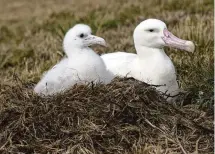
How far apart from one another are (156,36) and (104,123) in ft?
3.44

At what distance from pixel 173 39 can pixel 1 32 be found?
22.9 ft

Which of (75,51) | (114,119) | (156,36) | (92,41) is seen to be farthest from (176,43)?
(114,119)

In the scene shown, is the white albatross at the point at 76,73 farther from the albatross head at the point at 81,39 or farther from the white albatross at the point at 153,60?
the white albatross at the point at 153,60

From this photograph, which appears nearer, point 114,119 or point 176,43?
point 114,119

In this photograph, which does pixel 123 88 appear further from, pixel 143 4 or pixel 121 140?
pixel 143 4

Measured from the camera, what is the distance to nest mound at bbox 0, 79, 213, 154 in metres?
3.89

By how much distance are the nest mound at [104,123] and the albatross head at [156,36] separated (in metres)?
0.55

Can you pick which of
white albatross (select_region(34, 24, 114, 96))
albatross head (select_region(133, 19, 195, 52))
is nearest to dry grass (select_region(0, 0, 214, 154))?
white albatross (select_region(34, 24, 114, 96))

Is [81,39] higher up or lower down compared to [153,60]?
higher up

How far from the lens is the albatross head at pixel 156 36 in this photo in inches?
185

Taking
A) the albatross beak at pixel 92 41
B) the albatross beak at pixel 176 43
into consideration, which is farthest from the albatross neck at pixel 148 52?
the albatross beak at pixel 92 41

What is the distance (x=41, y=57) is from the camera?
24.2 ft

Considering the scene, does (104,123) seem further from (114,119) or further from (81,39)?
(81,39)

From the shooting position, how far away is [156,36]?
4.78 m
